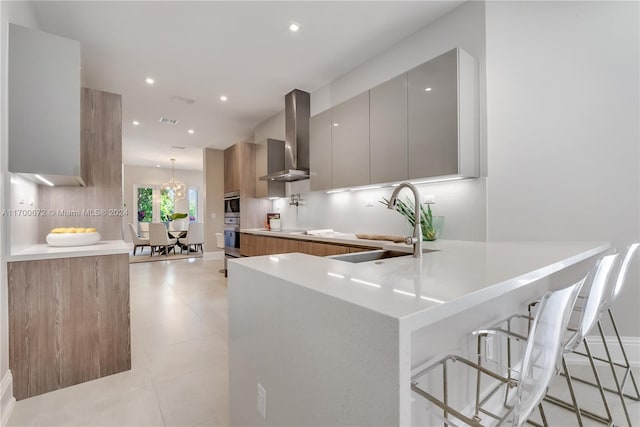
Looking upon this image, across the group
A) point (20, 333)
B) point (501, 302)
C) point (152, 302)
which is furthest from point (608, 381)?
point (152, 302)

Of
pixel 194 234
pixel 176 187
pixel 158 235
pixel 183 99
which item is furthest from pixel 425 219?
pixel 176 187

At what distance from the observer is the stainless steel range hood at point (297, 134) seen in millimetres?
3996

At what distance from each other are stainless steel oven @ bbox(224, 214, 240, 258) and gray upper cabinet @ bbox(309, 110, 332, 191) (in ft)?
7.00

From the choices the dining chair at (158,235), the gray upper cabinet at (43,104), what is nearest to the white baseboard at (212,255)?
the dining chair at (158,235)

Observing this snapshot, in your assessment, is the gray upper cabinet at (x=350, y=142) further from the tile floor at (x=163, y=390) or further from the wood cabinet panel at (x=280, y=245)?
the tile floor at (x=163, y=390)

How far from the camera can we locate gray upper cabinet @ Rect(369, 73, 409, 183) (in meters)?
2.53

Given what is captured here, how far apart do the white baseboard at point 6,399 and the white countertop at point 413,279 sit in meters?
1.56

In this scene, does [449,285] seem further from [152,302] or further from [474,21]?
[152,302]

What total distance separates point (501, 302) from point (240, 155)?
449cm

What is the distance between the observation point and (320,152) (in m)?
3.49

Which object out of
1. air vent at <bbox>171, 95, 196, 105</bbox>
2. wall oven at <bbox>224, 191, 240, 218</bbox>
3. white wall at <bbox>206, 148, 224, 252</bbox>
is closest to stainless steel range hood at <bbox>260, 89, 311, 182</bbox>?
wall oven at <bbox>224, 191, 240, 218</bbox>

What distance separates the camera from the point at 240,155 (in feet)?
16.7

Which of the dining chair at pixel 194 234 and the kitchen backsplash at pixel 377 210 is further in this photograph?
the dining chair at pixel 194 234

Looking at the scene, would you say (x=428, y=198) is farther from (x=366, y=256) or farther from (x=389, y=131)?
(x=366, y=256)
